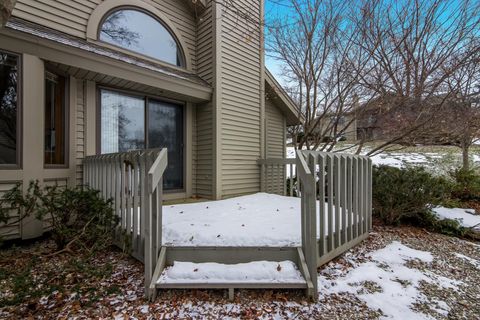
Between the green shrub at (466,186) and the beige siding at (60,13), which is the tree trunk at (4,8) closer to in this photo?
the beige siding at (60,13)

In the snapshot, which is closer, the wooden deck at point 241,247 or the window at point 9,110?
the wooden deck at point 241,247

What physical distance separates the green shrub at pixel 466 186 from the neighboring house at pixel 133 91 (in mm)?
5061

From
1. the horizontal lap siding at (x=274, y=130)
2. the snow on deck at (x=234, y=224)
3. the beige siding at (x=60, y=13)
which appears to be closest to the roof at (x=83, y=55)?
the beige siding at (x=60, y=13)

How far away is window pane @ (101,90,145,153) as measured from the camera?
4.31m

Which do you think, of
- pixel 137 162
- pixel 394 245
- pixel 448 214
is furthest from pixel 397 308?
pixel 448 214

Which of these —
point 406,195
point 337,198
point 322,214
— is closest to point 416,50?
point 406,195

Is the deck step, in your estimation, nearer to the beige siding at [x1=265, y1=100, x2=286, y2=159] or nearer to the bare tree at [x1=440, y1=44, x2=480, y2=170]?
the beige siding at [x1=265, y1=100, x2=286, y2=159]

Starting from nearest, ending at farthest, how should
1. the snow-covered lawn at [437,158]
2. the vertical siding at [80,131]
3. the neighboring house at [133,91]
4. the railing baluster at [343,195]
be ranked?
the railing baluster at [343,195] → the neighboring house at [133,91] → the vertical siding at [80,131] → the snow-covered lawn at [437,158]

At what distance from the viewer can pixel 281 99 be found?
7.15 m

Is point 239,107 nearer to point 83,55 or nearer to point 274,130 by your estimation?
point 274,130

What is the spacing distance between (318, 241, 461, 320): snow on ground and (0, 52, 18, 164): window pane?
162 inches

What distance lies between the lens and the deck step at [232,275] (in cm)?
216

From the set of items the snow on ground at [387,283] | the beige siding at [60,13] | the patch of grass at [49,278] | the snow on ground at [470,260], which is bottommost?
the snow on ground at [470,260]

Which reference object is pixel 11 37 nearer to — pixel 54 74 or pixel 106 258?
pixel 54 74
